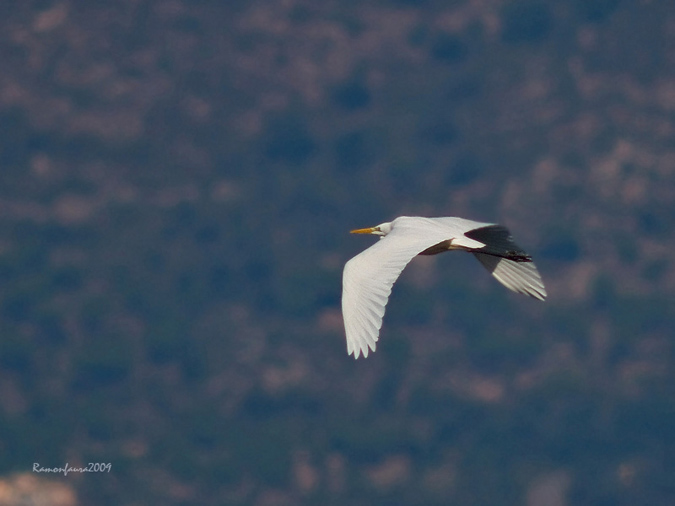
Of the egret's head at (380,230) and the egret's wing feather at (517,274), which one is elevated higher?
the egret's head at (380,230)

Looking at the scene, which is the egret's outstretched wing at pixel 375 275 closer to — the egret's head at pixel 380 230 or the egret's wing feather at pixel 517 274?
the egret's wing feather at pixel 517 274

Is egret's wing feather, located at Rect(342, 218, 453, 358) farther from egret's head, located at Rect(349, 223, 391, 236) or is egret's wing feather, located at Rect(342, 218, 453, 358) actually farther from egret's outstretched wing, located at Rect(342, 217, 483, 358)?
egret's head, located at Rect(349, 223, 391, 236)

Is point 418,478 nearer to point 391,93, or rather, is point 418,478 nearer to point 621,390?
point 621,390

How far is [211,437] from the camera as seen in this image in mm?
93375

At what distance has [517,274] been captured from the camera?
18.7m

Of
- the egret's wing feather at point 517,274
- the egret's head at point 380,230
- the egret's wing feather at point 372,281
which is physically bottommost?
the egret's wing feather at point 372,281

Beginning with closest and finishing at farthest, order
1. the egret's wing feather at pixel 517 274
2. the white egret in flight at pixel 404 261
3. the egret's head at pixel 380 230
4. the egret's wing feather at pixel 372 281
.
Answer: the egret's wing feather at pixel 372 281 → the white egret in flight at pixel 404 261 → the egret's wing feather at pixel 517 274 → the egret's head at pixel 380 230

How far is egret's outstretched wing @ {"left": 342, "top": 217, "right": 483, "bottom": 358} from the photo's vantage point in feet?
50.0

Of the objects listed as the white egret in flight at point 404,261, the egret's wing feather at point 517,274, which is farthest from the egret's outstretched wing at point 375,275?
the egret's wing feather at point 517,274

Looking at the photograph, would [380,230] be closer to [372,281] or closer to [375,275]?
[375,275]

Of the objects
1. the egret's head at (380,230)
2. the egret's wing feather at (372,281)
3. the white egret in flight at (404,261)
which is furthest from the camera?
the egret's head at (380,230)

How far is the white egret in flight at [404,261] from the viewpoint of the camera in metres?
15.4

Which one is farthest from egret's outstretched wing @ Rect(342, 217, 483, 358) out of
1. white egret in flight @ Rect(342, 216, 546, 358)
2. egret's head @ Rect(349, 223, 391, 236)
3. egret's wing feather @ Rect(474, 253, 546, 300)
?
egret's head @ Rect(349, 223, 391, 236)

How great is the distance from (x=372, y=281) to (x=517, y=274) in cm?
360
